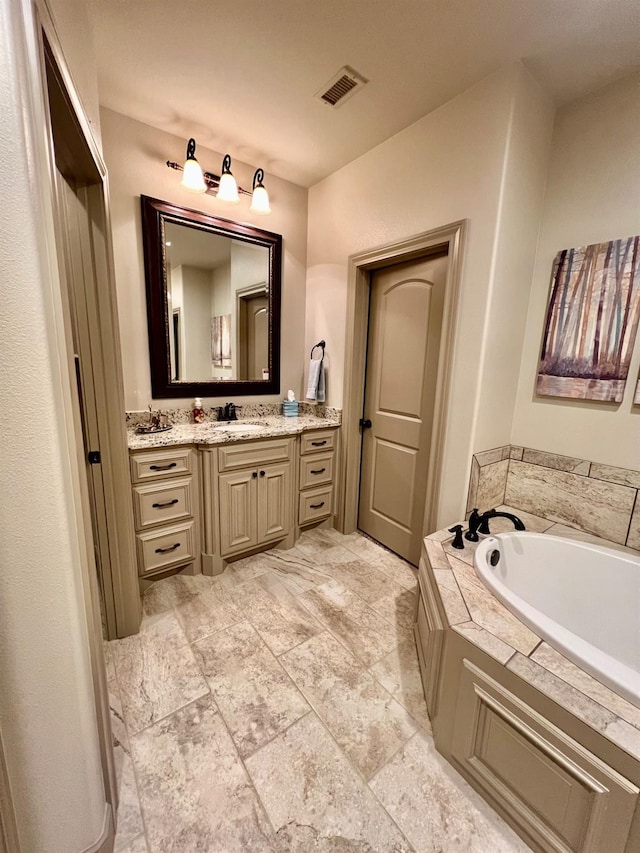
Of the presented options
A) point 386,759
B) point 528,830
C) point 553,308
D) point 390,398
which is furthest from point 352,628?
point 553,308

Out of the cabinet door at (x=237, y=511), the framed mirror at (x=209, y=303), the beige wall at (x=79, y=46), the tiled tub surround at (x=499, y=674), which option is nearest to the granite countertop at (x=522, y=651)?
the tiled tub surround at (x=499, y=674)

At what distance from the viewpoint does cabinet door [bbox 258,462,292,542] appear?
230 centimetres

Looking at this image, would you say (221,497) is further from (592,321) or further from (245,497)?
(592,321)

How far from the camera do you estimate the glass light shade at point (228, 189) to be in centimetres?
211

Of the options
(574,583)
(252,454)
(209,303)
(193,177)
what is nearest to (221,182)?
(193,177)

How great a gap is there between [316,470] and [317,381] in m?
0.70

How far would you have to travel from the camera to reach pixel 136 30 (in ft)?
4.75

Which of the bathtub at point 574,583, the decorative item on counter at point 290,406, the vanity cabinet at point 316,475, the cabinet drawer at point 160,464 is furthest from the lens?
the decorative item on counter at point 290,406

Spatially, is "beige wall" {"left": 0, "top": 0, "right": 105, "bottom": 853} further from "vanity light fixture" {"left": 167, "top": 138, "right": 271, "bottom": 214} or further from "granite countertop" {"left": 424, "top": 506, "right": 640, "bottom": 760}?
"vanity light fixture" {"left": 167, "top": 138, "right": 271, "bottom": 214}

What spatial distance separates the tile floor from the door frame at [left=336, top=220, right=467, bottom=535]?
0.76m

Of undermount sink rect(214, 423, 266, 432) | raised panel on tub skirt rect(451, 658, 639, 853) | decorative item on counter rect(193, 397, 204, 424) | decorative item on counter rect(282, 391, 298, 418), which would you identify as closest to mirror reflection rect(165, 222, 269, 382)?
decorative item on counter rect(193, 397, 204, 424)

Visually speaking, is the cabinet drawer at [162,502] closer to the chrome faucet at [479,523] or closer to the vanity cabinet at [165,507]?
the vanity cabinet at [165,507]

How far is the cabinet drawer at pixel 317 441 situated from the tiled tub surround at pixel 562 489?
1073 millimetres

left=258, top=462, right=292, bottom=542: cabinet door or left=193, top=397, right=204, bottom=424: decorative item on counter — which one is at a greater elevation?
left=193, top=397, right=204, bottom=424: decorative item on counter
